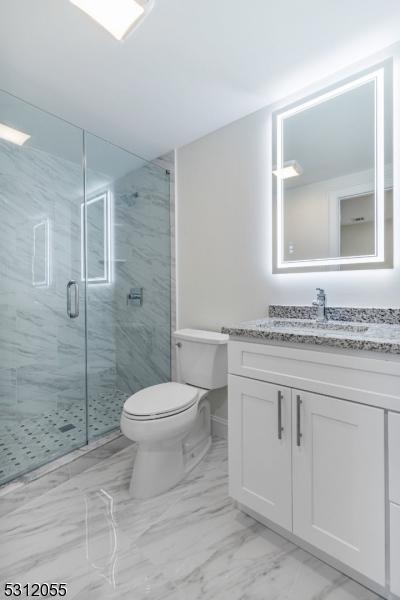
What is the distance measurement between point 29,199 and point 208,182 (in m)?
1.32

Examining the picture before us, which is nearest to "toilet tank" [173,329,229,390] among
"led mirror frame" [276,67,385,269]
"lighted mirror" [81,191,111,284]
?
"led mirror frame" [276,67,385,269]

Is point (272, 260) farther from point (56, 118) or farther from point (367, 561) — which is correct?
point (56, 118)

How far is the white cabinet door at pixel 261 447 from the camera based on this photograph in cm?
121

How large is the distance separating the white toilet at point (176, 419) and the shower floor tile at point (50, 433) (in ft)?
2.07

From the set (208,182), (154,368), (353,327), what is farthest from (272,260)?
(154,368)

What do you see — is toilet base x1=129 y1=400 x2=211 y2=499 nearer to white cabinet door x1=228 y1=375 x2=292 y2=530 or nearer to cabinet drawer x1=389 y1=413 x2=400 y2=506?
white cabinet door x1=228 y1=375 x2=292 y2=530

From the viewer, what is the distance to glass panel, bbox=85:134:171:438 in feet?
8.12

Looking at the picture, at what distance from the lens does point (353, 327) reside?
1396 millimetres

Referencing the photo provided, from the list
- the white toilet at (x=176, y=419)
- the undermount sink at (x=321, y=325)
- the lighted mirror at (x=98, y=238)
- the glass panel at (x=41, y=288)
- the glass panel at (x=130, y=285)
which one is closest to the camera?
the undermount sink at (x=321, y=325)

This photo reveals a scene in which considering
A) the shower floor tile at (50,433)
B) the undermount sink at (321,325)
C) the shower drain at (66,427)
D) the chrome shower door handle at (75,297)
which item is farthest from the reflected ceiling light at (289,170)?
the shower drain at (66,427)

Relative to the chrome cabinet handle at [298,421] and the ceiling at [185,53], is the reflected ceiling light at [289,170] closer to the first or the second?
the ceiling at [185,53]

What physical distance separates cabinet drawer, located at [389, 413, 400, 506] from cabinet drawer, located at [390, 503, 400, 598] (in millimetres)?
40

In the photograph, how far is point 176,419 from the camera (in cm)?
156

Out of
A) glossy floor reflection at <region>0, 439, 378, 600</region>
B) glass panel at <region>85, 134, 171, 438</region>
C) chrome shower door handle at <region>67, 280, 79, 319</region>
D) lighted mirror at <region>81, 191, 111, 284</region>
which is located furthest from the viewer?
glass panel at <region>85, 134, 171, 438</region>
